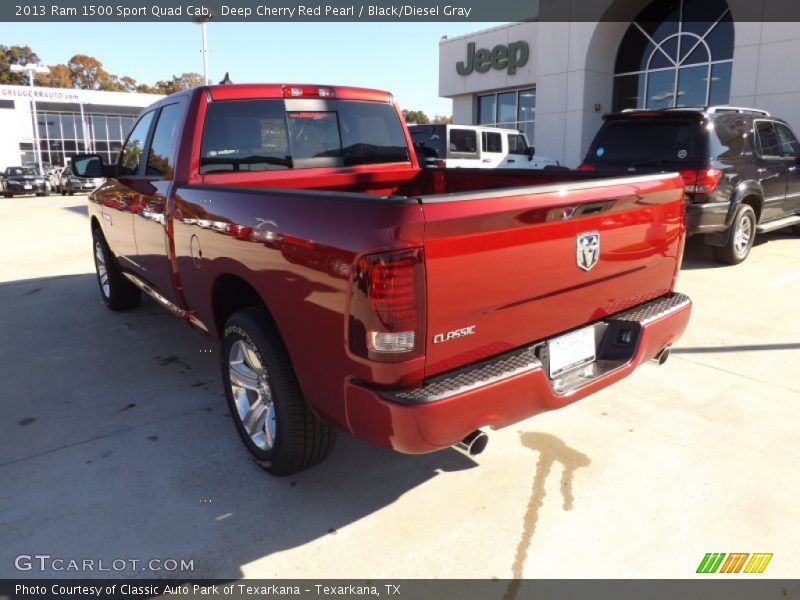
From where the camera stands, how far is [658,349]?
319 centimetres

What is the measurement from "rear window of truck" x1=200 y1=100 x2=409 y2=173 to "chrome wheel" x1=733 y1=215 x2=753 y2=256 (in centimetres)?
515

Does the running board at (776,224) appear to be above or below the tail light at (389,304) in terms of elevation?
below

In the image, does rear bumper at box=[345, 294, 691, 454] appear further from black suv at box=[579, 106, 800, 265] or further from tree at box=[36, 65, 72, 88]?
tree at box=[36, 65, 72, 88]

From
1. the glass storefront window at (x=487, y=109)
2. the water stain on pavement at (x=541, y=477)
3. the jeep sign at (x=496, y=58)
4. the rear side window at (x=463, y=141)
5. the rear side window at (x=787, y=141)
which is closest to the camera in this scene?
the water stain on pavement at (x=541, y=477)

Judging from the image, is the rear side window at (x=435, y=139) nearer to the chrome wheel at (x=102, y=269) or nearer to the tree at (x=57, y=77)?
the chrome wheel at (x=102, y=269)

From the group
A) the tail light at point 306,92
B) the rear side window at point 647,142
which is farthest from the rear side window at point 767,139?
the tail light at point 306,92

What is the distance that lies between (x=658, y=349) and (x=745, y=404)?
114cm

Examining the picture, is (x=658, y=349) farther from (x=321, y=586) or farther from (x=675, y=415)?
(x=321, y=586)

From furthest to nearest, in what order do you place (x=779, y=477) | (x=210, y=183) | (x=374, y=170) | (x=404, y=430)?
1. (x=374, y=170)
2. (x=210, y=183)
3. (x=779, y=477)
4. (x=404, y=430)

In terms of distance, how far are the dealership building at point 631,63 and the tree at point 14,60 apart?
69380 mm

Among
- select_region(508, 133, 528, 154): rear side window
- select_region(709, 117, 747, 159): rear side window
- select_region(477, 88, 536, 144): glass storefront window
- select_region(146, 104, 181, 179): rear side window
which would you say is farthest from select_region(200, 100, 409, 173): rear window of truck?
select_region(477, 88, 536, 144): glass storefront window

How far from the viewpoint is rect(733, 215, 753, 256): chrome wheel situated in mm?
7616

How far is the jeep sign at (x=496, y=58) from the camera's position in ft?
66.1

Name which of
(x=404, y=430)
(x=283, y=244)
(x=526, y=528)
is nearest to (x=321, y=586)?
(x=404, y=430)
